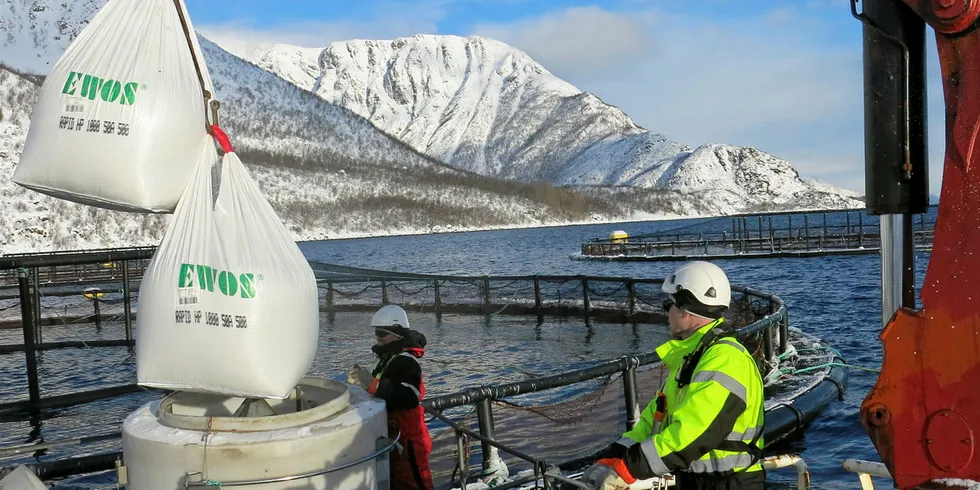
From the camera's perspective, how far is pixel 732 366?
345 centimetres

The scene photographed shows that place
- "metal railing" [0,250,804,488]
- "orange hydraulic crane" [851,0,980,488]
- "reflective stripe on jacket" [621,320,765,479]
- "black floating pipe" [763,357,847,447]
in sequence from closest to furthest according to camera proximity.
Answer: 1. "orange hydraulic crane" [851,0,980,488]
2. "reflective stripe on jacket" [621,320,765,479]
3. "black floating pipe" [763,357,847,447]
4. "metal railing" [0,250,804,488]

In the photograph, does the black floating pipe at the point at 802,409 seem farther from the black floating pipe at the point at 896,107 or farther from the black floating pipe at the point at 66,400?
the black floating pipe at the point at 66,400

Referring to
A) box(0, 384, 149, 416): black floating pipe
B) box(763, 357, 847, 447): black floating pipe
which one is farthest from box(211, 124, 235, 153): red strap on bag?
box(0, 384, 149, 416): black floating pipe

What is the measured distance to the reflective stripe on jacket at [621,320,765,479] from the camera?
3314 millimetres

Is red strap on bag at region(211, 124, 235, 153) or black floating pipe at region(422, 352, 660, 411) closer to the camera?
red strap on bag at region(211, 124, 235, 153)

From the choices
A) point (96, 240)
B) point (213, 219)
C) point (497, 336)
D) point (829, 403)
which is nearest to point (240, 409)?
point (213, 219)

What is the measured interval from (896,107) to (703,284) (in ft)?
4.18

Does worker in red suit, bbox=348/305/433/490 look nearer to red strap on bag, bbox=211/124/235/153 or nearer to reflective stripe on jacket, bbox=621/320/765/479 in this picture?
red strap on bag, bbox=211/124/235/153

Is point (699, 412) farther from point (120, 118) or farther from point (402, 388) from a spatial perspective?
point (120, 118)

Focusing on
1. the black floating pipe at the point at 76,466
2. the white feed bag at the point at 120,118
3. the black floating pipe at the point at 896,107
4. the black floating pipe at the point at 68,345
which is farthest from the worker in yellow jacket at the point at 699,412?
the black floating pipe at the point at 68,345

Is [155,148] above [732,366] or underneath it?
above

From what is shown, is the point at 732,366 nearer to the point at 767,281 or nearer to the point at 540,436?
the point at 540,436

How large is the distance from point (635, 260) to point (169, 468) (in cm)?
4734

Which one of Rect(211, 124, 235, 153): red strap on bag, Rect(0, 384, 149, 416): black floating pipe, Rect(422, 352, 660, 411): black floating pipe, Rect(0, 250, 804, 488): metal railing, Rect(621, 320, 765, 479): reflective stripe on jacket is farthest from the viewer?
Rect(0, 250, 804, 488): metal railing
